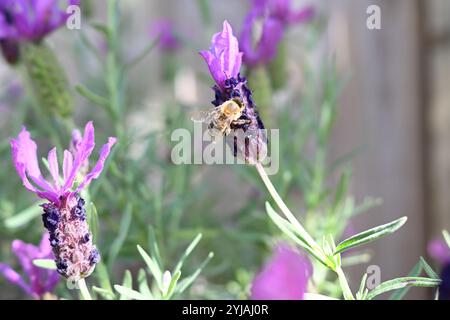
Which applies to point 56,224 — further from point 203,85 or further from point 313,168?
point 203,85

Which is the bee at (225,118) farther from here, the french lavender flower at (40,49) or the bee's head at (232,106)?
the french lavender flower at (40,49)

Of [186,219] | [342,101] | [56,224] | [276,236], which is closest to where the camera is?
[56,224]

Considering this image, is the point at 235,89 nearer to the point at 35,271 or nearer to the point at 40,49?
the point at 35,271

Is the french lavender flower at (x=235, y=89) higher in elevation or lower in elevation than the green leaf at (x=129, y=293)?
higher

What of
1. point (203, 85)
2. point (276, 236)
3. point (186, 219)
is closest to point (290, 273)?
point (276, 236)

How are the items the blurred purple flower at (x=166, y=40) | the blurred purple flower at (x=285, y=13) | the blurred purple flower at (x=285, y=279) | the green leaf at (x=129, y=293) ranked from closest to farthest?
1. the blurred purple flower at (x=285, y=279)
2. the green leaf at (x=129, y=293)
3. the blurred purple flower at (x=285, y=13)
4. the blurred purple flower at (x=166, y=40)

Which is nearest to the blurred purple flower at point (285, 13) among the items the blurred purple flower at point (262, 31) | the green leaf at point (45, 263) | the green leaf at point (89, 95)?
the blurred purple flower at point (262, 31)

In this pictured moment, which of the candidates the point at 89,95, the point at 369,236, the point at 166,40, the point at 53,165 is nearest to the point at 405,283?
the point at 369,236
